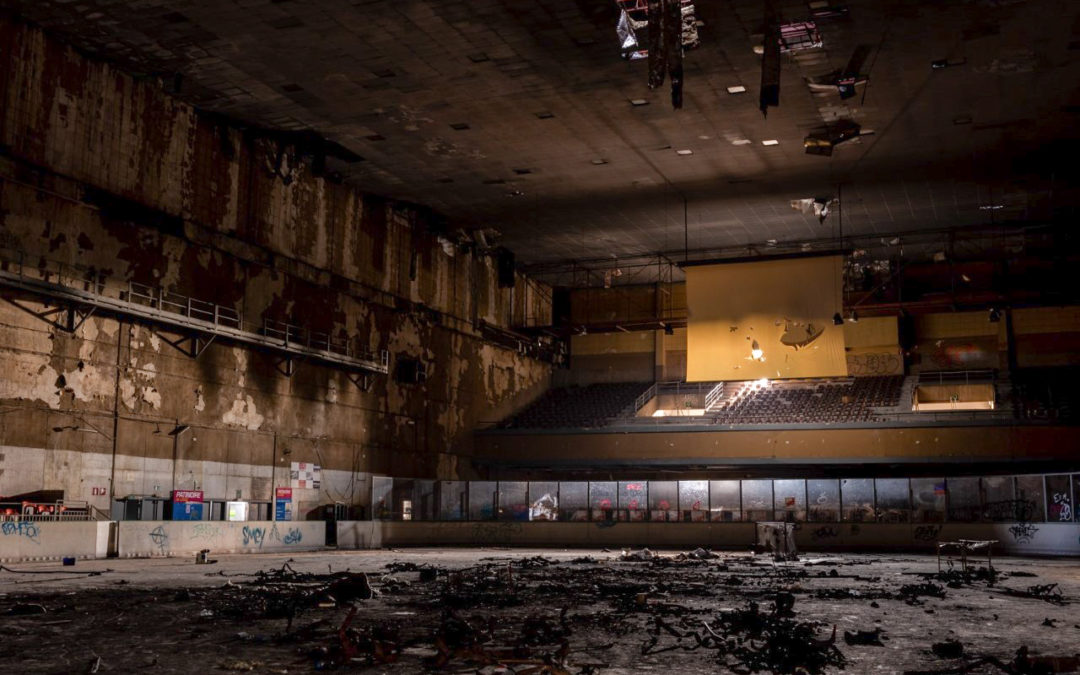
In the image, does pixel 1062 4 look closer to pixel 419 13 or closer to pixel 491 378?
pixel 419 13

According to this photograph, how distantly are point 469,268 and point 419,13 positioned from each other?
70.0ft

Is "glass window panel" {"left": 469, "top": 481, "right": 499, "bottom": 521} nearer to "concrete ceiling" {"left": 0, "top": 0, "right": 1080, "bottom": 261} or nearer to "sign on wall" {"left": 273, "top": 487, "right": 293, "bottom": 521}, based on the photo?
"sign on wall" {"left": 273, "top": 487, "right": 293, "bottom": 521}

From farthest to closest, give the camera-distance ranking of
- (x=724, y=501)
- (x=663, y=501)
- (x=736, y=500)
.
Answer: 1. (x=663, y=501)
2. (x=724, y=501)
3. (x=736, y=500)

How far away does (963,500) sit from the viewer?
1275 inches

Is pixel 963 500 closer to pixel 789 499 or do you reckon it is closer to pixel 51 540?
pixel 789 499

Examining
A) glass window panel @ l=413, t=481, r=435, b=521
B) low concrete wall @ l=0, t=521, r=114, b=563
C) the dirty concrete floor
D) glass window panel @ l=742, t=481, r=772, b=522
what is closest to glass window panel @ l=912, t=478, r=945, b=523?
glass window panel @ l=742, t=481, r=772, b=522

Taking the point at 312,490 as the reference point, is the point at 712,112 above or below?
above

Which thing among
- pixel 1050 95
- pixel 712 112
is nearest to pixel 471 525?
pixel 712 112

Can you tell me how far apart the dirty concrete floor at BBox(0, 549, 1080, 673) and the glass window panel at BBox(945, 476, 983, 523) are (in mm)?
14503

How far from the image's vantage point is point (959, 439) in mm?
39156

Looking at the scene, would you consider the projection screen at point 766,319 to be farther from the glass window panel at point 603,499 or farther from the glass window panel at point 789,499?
the glass window panel at point 603,499

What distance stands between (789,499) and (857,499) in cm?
232

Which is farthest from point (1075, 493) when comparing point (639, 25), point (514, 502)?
point (639, 25)

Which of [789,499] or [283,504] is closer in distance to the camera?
[283,504]
